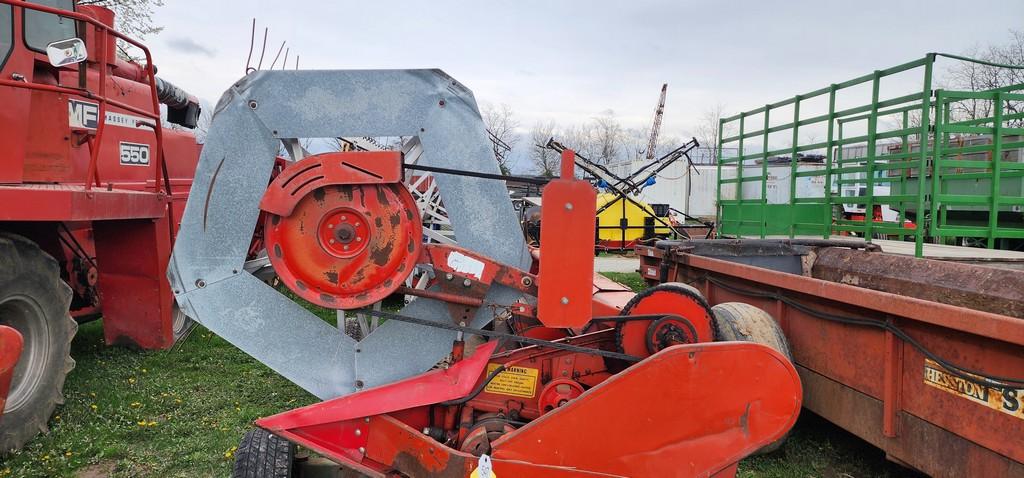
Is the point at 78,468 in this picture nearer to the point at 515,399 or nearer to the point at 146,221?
the point at 146,221

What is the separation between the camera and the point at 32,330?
3908 mm

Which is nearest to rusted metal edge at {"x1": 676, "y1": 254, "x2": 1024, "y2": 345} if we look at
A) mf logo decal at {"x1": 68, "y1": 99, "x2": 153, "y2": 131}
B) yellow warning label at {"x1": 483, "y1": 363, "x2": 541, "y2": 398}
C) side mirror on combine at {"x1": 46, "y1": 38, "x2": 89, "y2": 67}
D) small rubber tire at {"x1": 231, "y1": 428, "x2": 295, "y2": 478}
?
yellow warning label at {"x1": 483, "y1": 363, "x2": 541, "y2": 398}

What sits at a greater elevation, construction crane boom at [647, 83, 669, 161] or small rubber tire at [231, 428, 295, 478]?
construction crane boom at [647, 83, 669, 161]

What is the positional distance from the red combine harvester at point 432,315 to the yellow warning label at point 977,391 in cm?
74

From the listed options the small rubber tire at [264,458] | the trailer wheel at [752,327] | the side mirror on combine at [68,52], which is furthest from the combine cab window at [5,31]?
the trailer wheel at [752,327]

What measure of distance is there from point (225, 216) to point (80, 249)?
3.37 metres

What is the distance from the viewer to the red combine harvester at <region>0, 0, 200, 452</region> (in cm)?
368

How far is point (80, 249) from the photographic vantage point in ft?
16.9

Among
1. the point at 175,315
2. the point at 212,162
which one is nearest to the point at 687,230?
the point at 175,315

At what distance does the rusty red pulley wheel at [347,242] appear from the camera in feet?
8.52

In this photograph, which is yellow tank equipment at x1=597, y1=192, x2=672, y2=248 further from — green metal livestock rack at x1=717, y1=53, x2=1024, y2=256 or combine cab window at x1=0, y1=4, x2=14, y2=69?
combine cab window at x1=0, y1=4, x2=14, y2=69

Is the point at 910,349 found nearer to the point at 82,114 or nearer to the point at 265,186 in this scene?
the point at 265,186

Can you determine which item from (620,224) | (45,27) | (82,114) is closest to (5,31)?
(45,27)

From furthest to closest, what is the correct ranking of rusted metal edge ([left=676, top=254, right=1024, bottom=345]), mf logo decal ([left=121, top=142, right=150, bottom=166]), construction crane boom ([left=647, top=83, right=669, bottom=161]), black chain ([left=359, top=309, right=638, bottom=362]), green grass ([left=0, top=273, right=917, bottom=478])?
construction crane boom ([left=647, top=83, right=669, bottom=161]) → mf logo decal ([left=121, top=142, right=150, bottom=166]) → green grass ([left=0, top=273, right=917, bottom=478]) → black chain ([left=359, top=309, right=638, bottom=362]) → rusted metal edge ([left=676, top=254, right=1024, bottom=345])
